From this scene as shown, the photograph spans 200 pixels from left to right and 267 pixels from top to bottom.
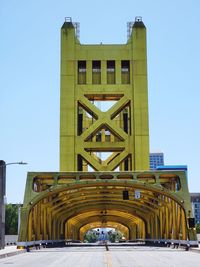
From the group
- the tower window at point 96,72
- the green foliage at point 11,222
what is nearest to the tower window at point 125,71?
the tower window at point 96,72

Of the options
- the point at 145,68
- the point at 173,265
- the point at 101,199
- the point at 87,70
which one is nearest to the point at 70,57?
the point at 87,70

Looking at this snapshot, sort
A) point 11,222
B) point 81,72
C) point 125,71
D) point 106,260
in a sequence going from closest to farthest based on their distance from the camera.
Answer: point 106,260 < point 81,72 < point 125,71 < point 11,222

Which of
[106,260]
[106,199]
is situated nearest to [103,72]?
[106,199]

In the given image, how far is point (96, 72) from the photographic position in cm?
6481

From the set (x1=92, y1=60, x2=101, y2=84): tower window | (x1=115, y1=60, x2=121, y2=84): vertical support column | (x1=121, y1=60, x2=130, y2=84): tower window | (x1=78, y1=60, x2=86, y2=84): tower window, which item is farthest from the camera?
(x1=121, y1=60, x2=130, y2=84): tower window

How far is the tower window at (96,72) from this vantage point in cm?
6438

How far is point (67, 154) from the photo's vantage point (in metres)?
61.1

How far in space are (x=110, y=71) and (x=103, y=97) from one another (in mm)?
3025

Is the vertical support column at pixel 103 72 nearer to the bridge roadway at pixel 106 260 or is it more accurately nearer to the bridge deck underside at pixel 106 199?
the bridge deck underside at pixel 106 199

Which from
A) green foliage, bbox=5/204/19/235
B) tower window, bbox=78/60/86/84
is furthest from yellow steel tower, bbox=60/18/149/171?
green foliage, bbox=5/204/19/235

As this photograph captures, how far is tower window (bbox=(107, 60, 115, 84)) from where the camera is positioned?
212 feet

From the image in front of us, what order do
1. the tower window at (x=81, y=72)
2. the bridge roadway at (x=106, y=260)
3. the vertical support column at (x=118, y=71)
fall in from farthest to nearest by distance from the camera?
the tower window at (x=81, y=72) → the vertical support column at (x=118, y=71) → the bridge roadway at (x=106, y=260)

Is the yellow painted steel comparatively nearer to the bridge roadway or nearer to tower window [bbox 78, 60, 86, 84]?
tower window [bbox 78, 60, 86, 84]

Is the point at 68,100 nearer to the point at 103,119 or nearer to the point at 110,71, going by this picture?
the point at 103,119
